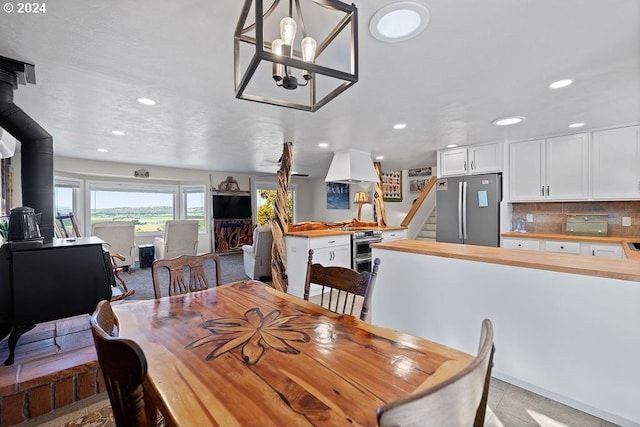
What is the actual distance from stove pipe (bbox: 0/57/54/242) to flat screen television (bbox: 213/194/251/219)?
17.0 ft

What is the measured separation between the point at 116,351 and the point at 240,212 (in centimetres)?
739

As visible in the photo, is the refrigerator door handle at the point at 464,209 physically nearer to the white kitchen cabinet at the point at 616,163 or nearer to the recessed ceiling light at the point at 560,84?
the white kitchen cabinet at the point at 616,163

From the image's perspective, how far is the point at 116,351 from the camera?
2.06ft

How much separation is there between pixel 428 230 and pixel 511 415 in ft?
15.7

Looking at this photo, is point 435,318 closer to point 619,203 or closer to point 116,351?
point 116,351

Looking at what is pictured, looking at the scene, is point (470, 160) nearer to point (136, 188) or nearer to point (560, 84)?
point (560, 84)

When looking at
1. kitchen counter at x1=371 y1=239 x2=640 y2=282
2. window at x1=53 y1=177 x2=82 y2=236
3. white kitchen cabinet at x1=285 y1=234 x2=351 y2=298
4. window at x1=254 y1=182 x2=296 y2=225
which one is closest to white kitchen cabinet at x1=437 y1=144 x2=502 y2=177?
white kitchen cabinet at x1=285 y1=234 x2=351 y2=298

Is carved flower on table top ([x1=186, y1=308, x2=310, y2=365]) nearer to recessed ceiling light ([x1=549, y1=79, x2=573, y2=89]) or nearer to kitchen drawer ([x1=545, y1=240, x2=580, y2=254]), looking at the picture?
recessed ceiling light ([x1=549, y1=79, x2=573, y2=89])

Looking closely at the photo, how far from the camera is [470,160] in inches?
163

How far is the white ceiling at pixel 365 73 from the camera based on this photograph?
1.34m

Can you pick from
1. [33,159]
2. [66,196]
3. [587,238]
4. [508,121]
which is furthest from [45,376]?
[66,196]

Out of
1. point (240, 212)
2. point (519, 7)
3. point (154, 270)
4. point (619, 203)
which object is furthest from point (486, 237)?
point (240, 212)

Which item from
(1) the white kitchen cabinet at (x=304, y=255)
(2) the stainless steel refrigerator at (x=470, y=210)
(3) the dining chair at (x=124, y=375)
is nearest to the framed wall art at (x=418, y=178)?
(2) the stainless steel refrigerator at (x=470, y=210)

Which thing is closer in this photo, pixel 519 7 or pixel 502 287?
pixel 519 7
